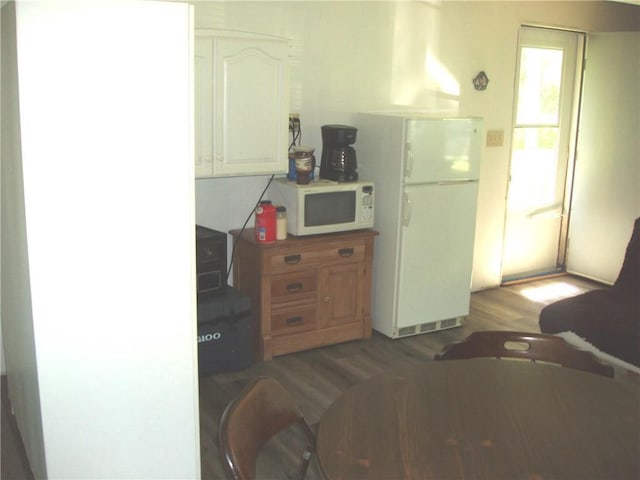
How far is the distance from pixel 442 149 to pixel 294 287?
1.24 metres

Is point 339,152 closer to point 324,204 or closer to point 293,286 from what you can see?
point 324,204

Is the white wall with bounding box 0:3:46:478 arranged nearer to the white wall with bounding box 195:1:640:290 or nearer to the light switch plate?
the white wall with bounding box 195:1:640:290

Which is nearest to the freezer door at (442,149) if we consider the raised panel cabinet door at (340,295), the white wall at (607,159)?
the raised panel cabinet door at (340,295)

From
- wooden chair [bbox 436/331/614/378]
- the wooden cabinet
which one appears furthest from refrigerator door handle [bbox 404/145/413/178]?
wooden chair [bbox 436/331/614/378]

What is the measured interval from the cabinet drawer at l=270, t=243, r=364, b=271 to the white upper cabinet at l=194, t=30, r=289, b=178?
0.50 metres

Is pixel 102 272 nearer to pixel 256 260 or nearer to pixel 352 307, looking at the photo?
pixel 256 260

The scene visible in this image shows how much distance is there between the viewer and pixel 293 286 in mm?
3830

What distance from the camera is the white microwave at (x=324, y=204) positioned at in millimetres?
3812

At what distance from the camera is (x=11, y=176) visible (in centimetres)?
222

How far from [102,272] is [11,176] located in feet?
1.75

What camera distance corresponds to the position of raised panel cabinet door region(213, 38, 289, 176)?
3.45m

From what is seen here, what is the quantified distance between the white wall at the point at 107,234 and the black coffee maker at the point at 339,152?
199 cm

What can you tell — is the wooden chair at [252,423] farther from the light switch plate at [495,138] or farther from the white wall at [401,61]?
the light switch plate at [495,138]

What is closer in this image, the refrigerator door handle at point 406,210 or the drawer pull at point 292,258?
the drawer pull at point 292,258
